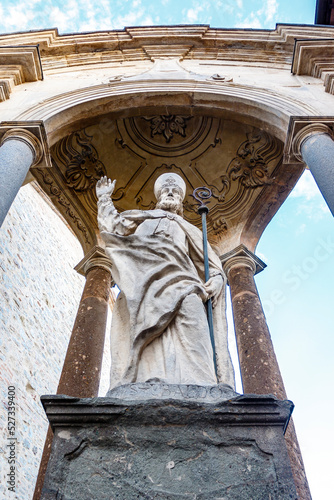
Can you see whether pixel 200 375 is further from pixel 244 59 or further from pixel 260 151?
pixel 244 59

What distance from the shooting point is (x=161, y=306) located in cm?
270

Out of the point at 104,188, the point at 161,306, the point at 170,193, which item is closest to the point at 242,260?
the point at 170,193

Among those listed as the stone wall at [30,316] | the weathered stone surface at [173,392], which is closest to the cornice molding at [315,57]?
the weathered stone surface at [173,392]

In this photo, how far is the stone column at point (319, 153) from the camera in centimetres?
415

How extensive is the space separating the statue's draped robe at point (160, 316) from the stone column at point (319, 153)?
156cm

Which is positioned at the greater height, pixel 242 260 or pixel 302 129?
pixel 302 129

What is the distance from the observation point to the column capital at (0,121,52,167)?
498cm

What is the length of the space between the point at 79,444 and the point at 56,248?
9.23 metres

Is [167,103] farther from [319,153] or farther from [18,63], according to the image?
[319,153]

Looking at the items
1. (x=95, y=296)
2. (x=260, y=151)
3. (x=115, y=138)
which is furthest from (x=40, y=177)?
(x=260, y=151)

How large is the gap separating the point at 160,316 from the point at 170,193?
1785 mm

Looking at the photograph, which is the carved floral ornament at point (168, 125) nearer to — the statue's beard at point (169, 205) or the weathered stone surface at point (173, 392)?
the statue's beard at point (169, 205)

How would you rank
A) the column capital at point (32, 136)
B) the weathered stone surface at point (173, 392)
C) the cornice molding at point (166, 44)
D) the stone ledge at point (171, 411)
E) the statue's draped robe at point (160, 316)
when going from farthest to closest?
the cornice molding at point (166, 44)
the column capital at point (32, 136)
the statue's draped robe at point (160, 316)
the weathered stone surface at point (173, 392)
the stone ledge at point (171, 411)

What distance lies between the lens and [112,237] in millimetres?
3236
